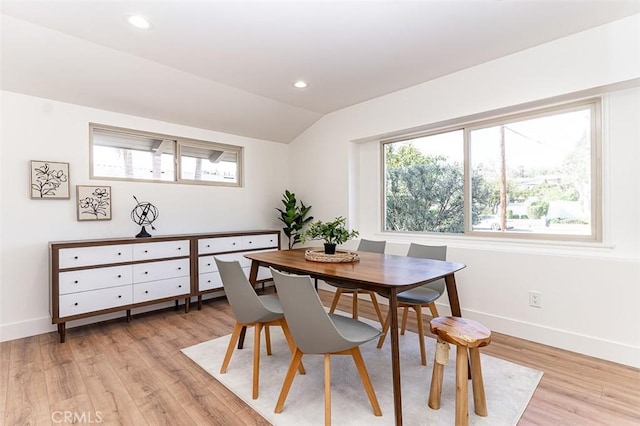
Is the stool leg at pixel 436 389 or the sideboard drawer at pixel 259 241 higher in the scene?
the sideboard drawer at pixel 259 241

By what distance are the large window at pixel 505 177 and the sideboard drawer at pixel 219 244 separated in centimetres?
207

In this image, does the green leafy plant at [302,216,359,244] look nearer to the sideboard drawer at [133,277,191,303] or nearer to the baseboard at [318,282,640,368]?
the baseboard at [318,282,640,368]

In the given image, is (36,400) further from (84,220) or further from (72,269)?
(84,220)

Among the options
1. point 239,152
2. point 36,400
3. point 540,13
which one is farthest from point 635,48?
point 36,400

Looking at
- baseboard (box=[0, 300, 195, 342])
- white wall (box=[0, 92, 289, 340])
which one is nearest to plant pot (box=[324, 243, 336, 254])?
white wall (box=[0, 92, 289, 340])

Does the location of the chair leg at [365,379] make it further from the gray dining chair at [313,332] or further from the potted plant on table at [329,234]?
the potted plant on table at [329,234]

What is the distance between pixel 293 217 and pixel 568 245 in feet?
11.1

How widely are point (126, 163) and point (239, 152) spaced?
1.56m

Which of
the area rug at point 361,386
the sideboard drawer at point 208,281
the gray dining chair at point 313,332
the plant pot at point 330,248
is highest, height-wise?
the plant pot at point 330,248

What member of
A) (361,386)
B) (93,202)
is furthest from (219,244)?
(361,386)

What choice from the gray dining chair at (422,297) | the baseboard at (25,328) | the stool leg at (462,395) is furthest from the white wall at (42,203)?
the stool leg at (462,395)

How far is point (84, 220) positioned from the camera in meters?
3.23

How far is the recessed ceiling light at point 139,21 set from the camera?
7.29 feet

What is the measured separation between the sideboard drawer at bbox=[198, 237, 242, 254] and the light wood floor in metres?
1.07
